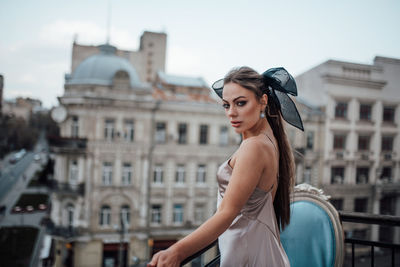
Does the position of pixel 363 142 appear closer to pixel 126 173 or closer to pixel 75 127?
pixel 126 173

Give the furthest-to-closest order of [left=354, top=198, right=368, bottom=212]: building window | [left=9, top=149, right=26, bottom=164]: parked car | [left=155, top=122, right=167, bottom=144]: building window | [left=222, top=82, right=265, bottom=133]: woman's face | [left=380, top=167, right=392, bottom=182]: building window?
1. [left=380, top=167, right=392, bottom=182]: building window
2. [left=354, top=198, right=368, bottom=212]: building window
3. [left=155, top=122, right=167, bottom=144]: building window
4. [left=9, top=149, right=26, bottom=164]: parked car
5. [left=222, top=82, right=265, bottom=133]: woman's face

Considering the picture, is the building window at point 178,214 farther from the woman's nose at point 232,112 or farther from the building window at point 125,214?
the woman's nose at point 232,112

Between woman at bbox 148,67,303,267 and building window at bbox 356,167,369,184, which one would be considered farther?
building window at bbox 356,167,369,184

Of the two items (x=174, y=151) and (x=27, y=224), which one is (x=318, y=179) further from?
(x=27, y=224)

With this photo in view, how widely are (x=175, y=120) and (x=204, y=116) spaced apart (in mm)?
1069

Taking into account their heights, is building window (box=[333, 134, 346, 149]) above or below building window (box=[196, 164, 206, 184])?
above

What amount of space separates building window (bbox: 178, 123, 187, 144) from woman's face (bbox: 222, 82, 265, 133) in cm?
968

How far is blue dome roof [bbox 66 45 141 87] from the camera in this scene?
10141 millimetres

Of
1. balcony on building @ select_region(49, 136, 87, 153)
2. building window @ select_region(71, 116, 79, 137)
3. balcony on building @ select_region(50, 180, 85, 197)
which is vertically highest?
building window @ select_region(71, 116, 79, 137)

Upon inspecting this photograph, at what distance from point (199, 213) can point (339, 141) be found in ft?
21.3

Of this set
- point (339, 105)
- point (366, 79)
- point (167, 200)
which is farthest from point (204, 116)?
point (366, 79)

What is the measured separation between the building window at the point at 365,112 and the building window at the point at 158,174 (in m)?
8.57

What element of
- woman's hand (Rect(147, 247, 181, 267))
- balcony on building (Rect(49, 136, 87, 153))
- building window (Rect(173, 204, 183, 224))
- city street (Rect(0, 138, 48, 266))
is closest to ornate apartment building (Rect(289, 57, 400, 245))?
building window (Rect(173, 204, 183, 224))

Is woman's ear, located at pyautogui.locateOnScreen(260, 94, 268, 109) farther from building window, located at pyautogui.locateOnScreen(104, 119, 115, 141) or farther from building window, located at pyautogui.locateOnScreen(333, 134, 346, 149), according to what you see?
building window, located at pyautogui.locateOnScreen(333, 134, 346, 149)
